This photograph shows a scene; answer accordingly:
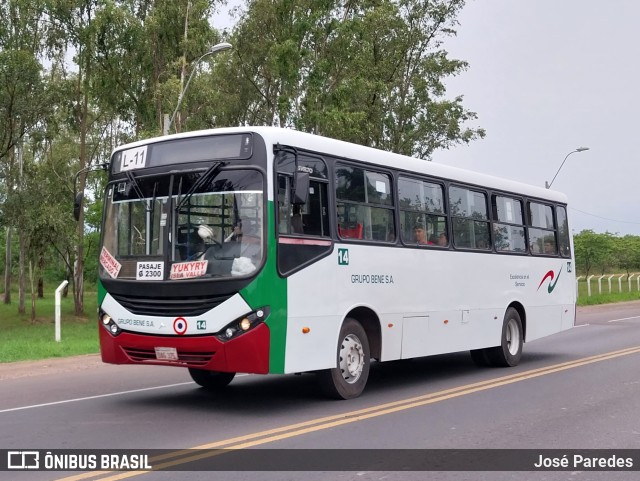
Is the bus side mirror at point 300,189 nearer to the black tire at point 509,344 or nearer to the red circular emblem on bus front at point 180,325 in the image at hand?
the red circular emblem on bus front at point 180,325

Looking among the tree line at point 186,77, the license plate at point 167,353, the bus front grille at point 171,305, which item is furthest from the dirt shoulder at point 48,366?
the tree line at point 186,77

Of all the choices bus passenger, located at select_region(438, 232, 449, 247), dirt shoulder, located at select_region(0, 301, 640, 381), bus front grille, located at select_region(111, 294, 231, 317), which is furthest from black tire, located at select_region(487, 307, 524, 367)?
dirt shoulder, located at select_region(0, 301, 640, 381)

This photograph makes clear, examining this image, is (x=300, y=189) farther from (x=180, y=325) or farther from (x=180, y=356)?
(x=180, y=356)

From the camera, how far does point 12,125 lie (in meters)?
29.8

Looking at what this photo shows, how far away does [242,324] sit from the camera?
27.9 ft

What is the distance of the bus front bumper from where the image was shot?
8.45 meters

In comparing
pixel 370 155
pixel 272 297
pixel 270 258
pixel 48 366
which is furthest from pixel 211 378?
pixel 48 366

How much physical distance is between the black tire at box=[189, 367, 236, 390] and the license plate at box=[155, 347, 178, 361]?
174 cm

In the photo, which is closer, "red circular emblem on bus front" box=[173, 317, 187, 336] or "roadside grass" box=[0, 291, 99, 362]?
"red circular emblem on bus front" box=[173, 317, 187, 336]

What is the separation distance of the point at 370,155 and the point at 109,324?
12.9 feet

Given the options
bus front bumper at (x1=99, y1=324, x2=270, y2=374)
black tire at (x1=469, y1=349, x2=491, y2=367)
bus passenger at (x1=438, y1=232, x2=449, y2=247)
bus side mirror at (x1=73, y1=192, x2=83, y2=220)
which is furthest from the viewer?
black tire at (x1=469, y1=349, x2=491, y2=367)

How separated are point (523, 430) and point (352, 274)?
9.33 feet

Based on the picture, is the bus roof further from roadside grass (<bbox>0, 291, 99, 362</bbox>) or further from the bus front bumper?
roadside grass (<bbox>0, 291, 99, 362</bbox>)

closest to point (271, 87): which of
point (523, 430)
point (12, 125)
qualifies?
point (12, 125)
